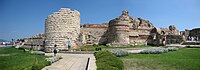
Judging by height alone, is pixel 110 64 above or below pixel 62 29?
below

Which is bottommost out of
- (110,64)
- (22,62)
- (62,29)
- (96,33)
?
(22,62)

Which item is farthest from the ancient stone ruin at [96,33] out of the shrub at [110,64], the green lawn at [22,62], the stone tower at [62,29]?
the shrub at [110,64]

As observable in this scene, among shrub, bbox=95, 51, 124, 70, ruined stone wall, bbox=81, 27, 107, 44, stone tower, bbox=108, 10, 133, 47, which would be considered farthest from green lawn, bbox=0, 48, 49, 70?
stone tower, bbox=108, 10, 133, 47

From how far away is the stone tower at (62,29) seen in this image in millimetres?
27859

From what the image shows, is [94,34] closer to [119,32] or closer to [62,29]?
[119,32]

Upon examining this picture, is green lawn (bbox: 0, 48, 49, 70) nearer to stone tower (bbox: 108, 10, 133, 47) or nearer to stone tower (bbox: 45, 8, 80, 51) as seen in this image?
stone tower (bbox: 45, 8, 80, 51)

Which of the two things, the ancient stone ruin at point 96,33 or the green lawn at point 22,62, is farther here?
the ancient stone ruin at point 96,33

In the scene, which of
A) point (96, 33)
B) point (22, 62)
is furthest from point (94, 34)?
point (22, 62)

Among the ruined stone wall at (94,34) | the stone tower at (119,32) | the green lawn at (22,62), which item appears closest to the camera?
the green lawn at (22,62)

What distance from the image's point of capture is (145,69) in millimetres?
13211

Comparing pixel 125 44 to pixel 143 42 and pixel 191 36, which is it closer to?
pixel 143 42

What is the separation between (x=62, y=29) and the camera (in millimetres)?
27828

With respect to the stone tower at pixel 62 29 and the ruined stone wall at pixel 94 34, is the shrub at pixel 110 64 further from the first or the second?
the ruined stone wall at pixel 94 34

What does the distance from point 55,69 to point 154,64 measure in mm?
5999
